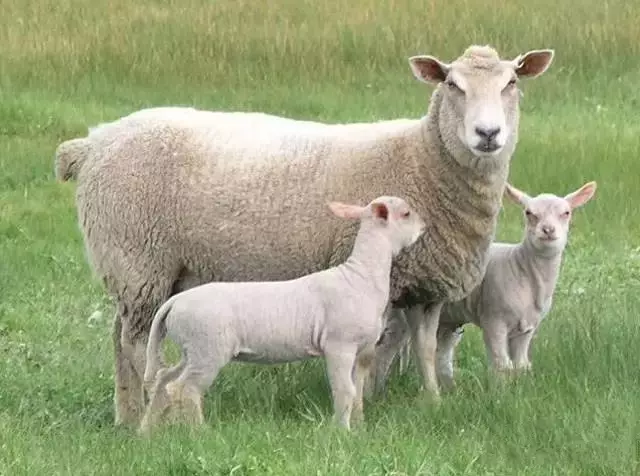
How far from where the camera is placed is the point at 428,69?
6.29 meters

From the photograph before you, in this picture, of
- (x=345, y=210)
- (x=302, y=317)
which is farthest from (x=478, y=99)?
(x=302, y=317)

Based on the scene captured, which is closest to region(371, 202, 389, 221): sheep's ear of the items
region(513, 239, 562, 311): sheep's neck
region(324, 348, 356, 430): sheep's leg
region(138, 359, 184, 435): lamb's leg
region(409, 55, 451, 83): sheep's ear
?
region(324, 348, 356, 430): sheep's leg

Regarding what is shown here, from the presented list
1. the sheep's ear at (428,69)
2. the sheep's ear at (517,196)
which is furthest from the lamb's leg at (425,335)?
the sheep's ear at (428,69)

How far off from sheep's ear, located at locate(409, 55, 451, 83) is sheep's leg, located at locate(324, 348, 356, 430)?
1.44 metres

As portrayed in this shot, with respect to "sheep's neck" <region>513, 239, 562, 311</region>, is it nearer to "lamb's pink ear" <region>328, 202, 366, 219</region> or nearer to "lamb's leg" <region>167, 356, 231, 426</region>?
"lamb's pink ear" <region>328, 202, 366, 219</region>

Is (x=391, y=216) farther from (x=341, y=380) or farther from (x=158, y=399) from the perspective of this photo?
(x=158, y=399)

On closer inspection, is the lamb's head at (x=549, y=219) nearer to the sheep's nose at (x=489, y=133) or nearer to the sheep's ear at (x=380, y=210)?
the sheep's nose at (x=489, y=133)

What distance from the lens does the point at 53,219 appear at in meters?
11.0

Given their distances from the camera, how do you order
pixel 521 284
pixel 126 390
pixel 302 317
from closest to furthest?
pixel 302 317 < pixel 521 284 < pixel 126 390

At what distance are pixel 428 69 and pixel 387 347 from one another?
140 cm

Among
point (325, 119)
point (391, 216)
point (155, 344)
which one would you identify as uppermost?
point (391, 216)

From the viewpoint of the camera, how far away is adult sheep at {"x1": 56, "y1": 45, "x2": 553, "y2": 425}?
6.15 metres

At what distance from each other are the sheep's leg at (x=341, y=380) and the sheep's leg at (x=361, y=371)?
9.3 inches

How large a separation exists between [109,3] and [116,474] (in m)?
14.5
